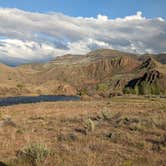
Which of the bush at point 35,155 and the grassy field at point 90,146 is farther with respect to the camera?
the grassy field at point 90,146

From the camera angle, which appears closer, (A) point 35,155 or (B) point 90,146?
(A) point 35,155

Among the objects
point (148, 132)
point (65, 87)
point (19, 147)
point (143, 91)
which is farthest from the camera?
point (65, 87)

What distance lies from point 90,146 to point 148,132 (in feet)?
11.8

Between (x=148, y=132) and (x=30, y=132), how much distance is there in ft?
18.9

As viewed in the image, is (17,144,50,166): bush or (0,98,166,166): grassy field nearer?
(17,144,50,166): bush

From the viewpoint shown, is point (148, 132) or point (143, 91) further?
point (143, 91)

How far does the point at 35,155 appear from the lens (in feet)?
34.4

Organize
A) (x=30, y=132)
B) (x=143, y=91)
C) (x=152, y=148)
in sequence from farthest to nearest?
(x=143, y=91)
(x=30, y=132)
(x=152, y=148)

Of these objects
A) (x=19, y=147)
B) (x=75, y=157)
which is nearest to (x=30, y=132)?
(x=19, y=147)

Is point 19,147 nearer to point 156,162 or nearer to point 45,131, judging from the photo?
point 45,131

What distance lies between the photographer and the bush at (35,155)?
33.8ft

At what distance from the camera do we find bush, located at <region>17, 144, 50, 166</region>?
10.3 metres

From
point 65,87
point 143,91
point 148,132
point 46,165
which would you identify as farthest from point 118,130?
point 65,87

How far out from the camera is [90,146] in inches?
489
